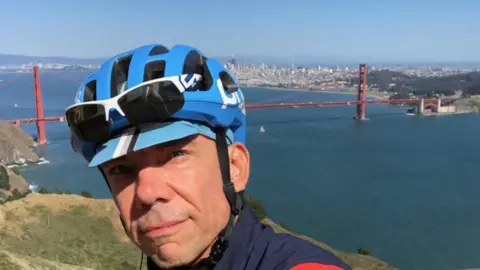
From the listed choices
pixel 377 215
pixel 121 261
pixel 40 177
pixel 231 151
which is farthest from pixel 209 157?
pixel 40 177

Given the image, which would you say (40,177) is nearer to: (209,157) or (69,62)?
(209,157)

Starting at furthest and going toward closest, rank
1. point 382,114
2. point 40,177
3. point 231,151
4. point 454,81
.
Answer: point 454,81 → point 382,114 → point 40,177 → point 231,151

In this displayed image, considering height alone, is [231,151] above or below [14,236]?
above

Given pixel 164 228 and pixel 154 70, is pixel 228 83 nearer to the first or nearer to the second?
pixel 154 70

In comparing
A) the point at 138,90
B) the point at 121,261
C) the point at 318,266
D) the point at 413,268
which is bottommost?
the point at 413,268

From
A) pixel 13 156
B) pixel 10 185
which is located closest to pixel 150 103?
pixel 10 185

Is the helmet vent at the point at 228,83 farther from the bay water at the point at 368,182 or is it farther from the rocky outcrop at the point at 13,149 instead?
the rocky outcrop at the point at 13,149

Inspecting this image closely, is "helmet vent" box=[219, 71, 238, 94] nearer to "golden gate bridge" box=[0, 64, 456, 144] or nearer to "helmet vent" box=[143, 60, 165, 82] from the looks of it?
"helmet vent" box=[143, 60, 165, 82]
